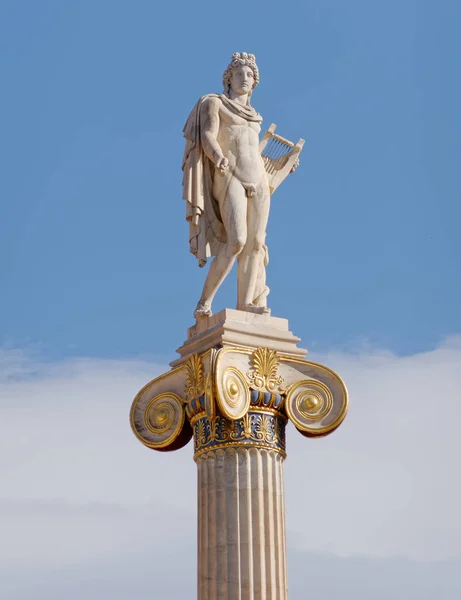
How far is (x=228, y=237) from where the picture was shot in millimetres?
27562

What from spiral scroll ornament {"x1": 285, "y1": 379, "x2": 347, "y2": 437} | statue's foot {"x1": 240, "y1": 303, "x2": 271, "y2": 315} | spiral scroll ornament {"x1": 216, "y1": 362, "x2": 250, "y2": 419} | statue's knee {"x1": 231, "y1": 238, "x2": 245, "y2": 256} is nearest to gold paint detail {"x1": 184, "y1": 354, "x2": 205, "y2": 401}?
spiral scroll ornament {"x1": 216, "y1": 362, "x2": 250, "y2": 419}

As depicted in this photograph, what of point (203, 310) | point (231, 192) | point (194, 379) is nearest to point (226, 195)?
point (231, 192)

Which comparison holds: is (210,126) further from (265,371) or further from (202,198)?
(265,371)

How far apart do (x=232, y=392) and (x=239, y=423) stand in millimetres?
567

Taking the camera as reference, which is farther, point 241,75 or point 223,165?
point 241,75

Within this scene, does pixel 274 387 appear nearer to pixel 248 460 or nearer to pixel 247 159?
pixel 248 460

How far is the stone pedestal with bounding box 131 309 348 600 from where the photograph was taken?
2481cm

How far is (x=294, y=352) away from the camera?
2675cm

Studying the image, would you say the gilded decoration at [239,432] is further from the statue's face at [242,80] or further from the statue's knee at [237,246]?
the statue's face at [242,80]

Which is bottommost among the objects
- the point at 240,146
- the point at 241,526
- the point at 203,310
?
the point at 241,526

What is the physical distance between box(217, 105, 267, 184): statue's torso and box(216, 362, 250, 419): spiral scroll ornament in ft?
Answer: 13.3

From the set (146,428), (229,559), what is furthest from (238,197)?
(229,559)

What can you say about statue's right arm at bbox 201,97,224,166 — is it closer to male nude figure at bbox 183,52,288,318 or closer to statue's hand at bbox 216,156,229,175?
male nude figure at bbox 183,52,288,318

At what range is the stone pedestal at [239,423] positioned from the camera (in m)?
24.8
